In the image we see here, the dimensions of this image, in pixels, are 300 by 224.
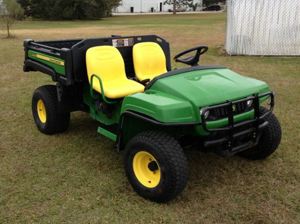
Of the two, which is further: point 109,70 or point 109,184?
point 109,70

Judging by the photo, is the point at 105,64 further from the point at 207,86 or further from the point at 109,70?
the point at 207,86

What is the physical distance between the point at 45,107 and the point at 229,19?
25.8ft

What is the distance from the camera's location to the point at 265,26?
11.2 m

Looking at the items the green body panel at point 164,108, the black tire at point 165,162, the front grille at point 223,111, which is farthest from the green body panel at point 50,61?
the front grille at point 223,111

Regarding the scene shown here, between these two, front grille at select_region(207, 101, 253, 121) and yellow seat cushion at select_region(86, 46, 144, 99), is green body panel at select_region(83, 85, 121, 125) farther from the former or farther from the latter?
front grille at select_region(207, 101, 253, 121)

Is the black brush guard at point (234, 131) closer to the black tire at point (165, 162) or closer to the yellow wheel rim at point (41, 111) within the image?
the black tire at point (165, 162)

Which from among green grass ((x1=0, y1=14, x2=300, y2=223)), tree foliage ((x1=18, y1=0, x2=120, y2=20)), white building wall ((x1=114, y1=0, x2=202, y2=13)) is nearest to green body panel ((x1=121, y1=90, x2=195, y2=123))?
green grass ((x1=0, y1=14, x2=300, y2=223))

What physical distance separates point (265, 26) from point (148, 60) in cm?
737

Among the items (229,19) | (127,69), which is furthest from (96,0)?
(127,69)

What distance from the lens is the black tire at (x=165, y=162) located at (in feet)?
10.5

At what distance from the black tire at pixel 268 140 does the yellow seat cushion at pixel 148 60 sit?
1.46 meters

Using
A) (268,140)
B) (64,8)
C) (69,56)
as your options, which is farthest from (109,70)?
(64,8)

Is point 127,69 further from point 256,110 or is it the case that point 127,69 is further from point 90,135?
point 256,110

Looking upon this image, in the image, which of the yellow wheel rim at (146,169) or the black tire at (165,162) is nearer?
the black tire at (165,162)
